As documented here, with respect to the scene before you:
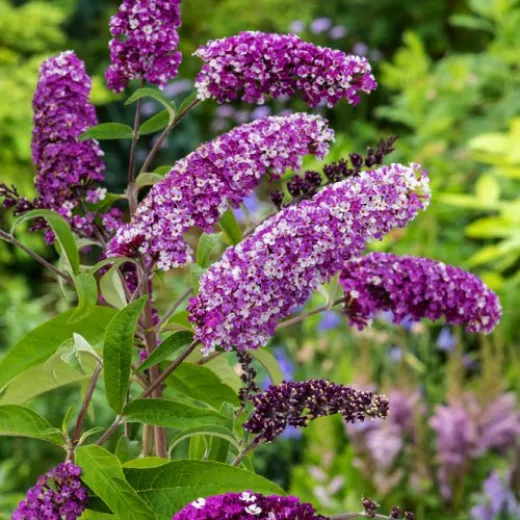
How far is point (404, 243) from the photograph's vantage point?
4480mm

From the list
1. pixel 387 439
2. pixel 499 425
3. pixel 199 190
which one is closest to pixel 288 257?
pixel 199 190

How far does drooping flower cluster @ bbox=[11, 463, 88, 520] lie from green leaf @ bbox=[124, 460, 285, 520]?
75 mm

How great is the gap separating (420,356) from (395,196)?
3022mm

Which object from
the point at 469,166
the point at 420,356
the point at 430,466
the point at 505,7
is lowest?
the point at 430,466

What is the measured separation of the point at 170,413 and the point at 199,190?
0.24 m

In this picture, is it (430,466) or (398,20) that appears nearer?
(430,466)

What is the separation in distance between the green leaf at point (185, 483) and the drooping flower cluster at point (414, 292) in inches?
12.1

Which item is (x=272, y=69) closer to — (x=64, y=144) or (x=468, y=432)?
(x=64, y=144)

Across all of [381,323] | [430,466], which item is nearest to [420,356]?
[381,323]

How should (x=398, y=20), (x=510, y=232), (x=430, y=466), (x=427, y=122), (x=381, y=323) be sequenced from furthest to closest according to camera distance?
1. (x=398, y=20)
2. (x=427, y=122)
3. (x=381, y=323)
4. (x=510, y=232)
5. (x=430, y=466)

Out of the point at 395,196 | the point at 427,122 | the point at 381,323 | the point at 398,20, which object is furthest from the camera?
the point at 398,20

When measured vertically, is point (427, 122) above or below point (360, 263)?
above

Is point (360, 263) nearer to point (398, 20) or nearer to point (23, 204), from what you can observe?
point (23, 204)

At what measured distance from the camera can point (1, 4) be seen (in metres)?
6.75
